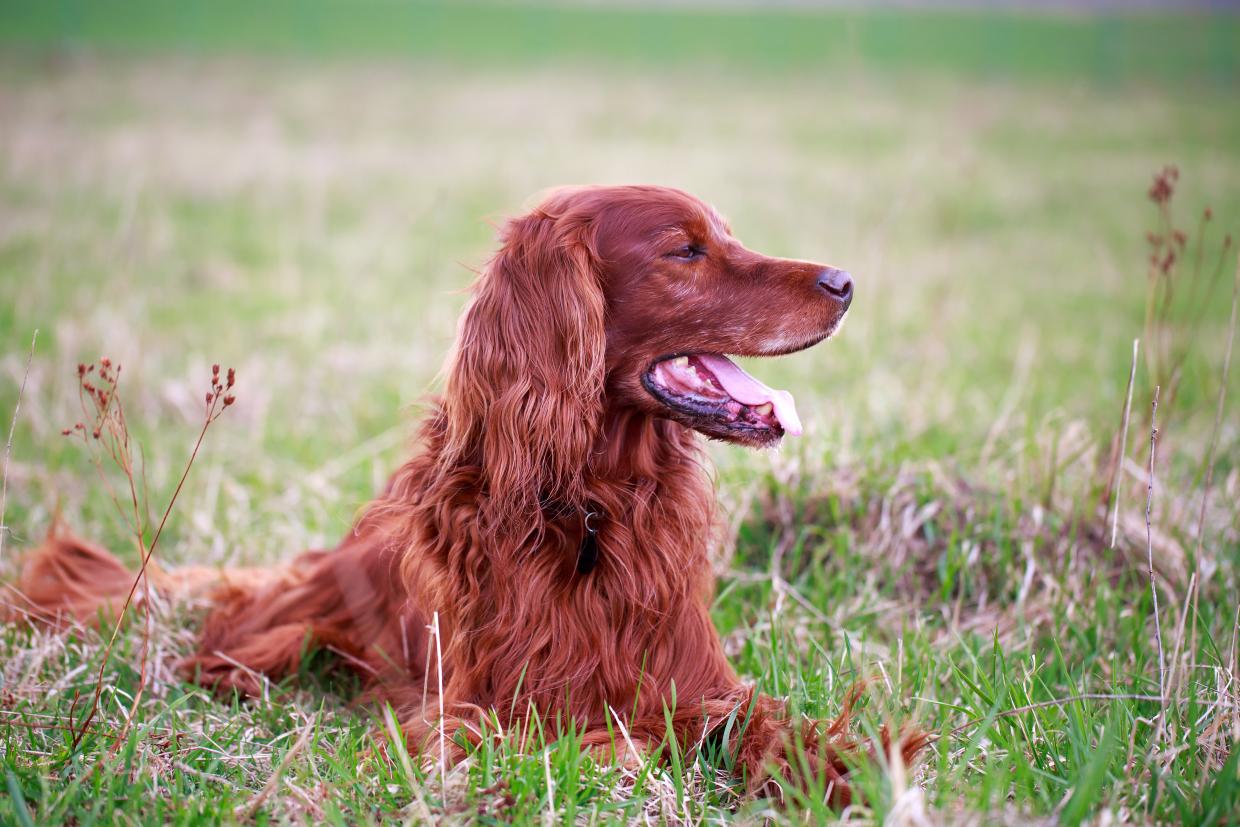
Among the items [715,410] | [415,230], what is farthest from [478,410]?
[415,230]

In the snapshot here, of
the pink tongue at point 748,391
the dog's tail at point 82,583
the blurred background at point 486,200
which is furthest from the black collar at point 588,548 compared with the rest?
the dog's tail at point 82,583

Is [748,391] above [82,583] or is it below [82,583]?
above

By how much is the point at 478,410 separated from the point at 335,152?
11.1 meters

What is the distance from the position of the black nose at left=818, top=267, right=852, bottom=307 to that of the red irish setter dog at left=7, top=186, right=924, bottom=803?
11 mm

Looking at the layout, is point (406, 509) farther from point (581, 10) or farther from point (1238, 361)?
point (581, 10)

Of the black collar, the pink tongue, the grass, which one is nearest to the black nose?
the pink tongue

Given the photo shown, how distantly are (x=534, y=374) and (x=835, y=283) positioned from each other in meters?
0.78

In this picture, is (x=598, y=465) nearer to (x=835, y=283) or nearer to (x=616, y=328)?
(x=616, y=328)

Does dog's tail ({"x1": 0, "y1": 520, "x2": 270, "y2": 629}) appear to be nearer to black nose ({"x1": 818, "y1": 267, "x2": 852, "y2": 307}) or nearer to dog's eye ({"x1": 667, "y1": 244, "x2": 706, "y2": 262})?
dog's eye ({"x1": 667, "y1": 244, "x2": 706, "y2": 262})

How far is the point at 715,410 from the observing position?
2.46m

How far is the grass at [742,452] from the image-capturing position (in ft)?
7.11

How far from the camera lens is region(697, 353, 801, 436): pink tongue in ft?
8.07

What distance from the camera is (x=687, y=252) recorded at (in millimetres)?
2576

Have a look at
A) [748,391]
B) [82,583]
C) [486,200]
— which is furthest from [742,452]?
[486,200]
